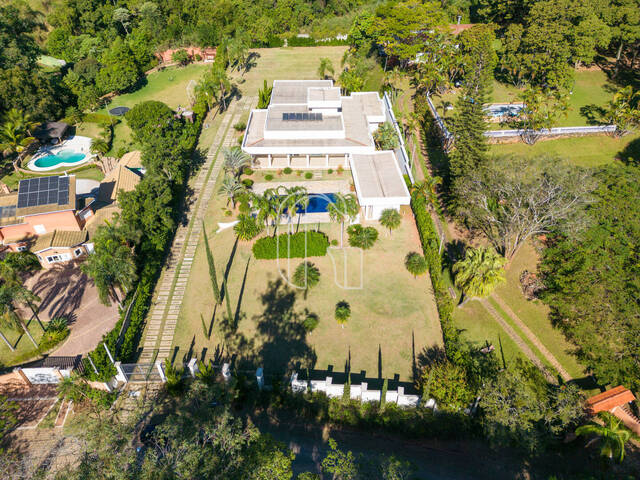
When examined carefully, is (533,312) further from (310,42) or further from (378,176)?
(310,42)

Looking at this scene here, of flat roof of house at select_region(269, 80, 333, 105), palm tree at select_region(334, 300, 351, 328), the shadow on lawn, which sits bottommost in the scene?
the shadow on lawn

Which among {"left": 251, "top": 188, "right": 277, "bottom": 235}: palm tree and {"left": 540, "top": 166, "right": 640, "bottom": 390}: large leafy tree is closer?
{"left": 540, "top": 166, "right": 640, "bottom": 390}: large leafy tree

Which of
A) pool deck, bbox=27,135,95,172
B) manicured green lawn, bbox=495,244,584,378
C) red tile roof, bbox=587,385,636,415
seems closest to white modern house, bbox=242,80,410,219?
manicured green lawn, bbox=495,244,584,378

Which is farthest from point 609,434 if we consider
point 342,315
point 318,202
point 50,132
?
point 50,132

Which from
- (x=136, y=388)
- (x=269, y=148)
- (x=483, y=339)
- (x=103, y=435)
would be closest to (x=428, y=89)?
(x=269, y=148)

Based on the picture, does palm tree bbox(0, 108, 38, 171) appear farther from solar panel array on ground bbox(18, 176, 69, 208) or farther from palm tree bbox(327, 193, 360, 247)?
palm tree bbox(327, 193, 360, 247)

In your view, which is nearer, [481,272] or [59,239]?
[481,272]

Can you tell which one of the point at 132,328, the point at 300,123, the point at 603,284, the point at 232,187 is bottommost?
the point at 132,328
